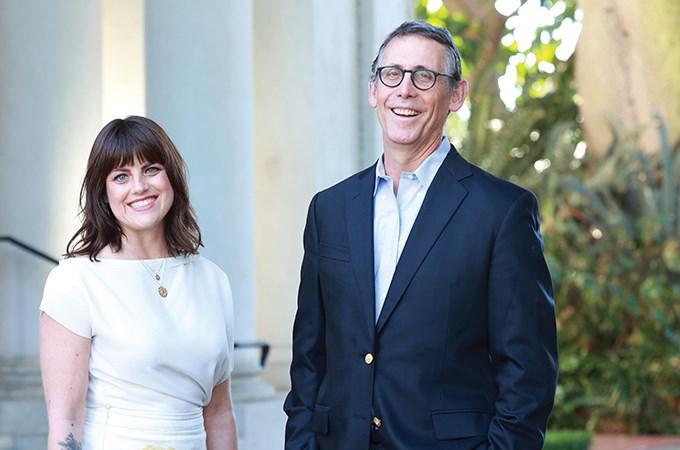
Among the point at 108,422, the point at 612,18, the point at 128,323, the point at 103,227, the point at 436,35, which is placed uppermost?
the point at 612,18

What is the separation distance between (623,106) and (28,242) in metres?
12.7

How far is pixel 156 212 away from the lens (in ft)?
10.8

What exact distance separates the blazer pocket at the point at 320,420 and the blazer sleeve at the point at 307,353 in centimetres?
1

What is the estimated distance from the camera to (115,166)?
3256 mm

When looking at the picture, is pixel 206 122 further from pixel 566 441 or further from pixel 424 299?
pixel 566 441

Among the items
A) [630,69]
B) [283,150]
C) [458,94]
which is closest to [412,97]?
[458,94]

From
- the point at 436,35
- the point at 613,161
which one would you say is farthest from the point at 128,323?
the point at 613,161

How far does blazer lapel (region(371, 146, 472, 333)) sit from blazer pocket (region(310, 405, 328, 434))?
270 mm

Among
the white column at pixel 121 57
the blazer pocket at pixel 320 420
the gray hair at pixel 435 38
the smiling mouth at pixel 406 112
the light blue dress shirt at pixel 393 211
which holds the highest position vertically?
the white column at pixel 121 57

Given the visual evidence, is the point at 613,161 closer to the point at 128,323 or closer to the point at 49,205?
the point at 49,205

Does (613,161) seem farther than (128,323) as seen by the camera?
Yes

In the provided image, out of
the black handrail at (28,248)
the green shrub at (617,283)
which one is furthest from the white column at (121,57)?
the green shrub at (617,283)

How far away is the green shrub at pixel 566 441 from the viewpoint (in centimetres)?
1217

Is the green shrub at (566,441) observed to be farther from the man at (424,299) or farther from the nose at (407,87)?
the nose at (407,87)
